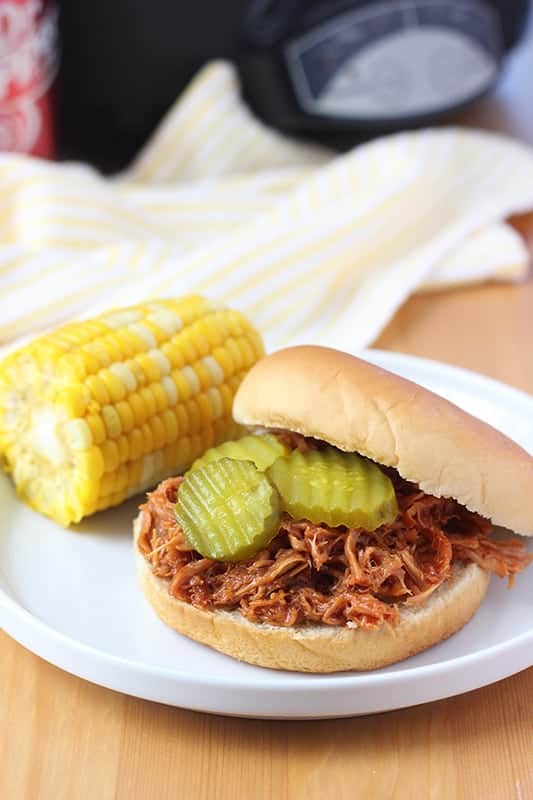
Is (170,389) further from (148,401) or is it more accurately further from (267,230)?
(267,230)

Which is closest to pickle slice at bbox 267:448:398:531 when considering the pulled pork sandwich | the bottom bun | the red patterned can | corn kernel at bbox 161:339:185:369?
the pulled pork sandwich

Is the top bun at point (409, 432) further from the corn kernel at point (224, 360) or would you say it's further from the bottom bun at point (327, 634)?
the corn kernel at point (224, 360)

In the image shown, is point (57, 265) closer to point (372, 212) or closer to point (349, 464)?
point (372, 212)

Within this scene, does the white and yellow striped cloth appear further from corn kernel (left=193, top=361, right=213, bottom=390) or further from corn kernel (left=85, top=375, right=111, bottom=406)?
corn kernel (left=85, top=375, right=111, bottom=406)

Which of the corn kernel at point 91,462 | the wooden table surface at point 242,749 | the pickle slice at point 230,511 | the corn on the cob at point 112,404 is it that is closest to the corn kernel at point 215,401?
the corn on the cob at point 112,404

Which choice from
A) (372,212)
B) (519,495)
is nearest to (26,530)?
(519,495)

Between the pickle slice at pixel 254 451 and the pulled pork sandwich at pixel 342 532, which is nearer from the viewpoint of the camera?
the pulled pork sandwich at pixel 342 532

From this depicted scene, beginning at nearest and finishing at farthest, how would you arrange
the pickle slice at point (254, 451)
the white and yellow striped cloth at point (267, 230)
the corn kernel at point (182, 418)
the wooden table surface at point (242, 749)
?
1. the wooden table surface at point (242, 749)
2. the pickle slice at point (254, 451)
3. the corn kernel at point (182, 418)
4. the white and yellow striped cloth at point (267, 230)
